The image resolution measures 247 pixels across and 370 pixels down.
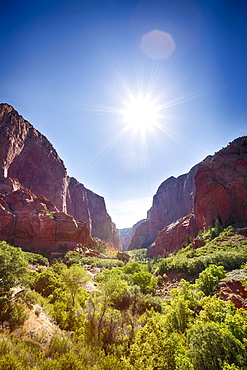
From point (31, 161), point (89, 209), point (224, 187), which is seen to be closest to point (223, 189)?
point (224, 187)

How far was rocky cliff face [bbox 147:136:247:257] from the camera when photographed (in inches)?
1631

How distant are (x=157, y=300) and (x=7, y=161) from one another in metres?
59.1

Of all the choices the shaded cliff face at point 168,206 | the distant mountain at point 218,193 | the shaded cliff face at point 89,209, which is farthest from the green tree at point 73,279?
the shaded cliff face at point 168,206

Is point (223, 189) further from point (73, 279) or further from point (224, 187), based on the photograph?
point (73, 279)

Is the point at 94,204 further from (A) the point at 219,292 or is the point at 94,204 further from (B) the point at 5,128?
(A) the point at 219,292

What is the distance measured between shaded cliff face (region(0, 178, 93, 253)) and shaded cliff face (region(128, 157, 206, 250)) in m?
86.6

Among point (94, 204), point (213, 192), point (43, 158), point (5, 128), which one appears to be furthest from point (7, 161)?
point (94, 204)

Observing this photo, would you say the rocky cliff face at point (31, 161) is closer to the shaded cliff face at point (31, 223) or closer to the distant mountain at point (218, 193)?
the shaded cliff face at point (31, 223)

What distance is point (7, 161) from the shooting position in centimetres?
5094

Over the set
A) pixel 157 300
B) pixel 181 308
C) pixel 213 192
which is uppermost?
pixel 213 192

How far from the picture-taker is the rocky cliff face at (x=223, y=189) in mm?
41438

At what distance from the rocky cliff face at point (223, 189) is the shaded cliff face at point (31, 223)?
4217cm

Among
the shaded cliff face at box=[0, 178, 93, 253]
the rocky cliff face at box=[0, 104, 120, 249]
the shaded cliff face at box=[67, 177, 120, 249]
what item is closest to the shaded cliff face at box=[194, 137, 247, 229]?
the shaded cliff face at box=[0, 178, 93, 253]

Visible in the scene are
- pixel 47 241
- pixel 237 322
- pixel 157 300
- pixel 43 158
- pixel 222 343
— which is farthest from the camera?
pixel 43 158
